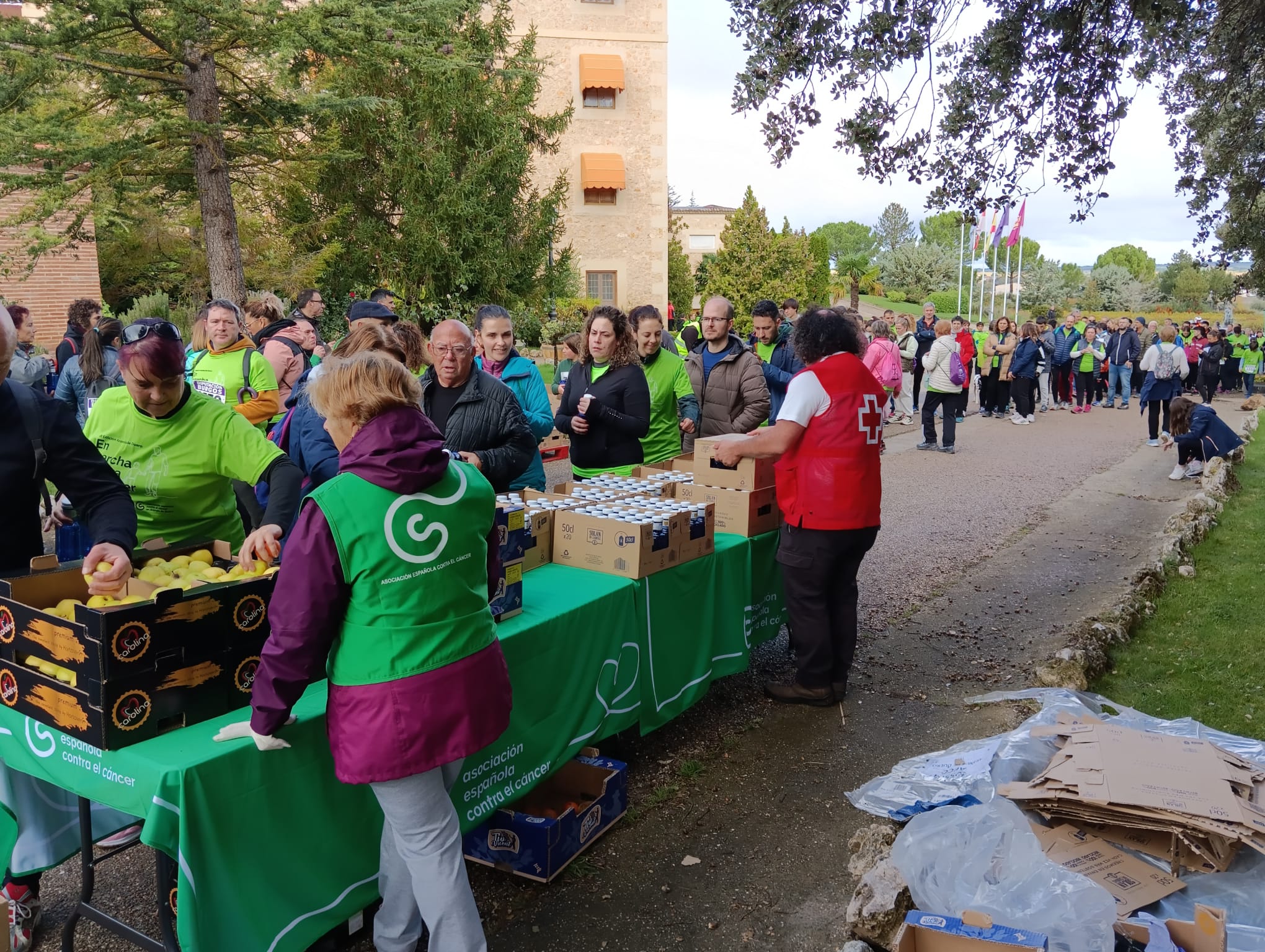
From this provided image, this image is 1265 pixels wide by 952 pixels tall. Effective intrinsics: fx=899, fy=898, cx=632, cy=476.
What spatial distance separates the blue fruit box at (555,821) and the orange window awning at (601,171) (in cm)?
3144

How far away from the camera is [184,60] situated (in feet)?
41.8

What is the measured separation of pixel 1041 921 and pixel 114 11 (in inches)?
526

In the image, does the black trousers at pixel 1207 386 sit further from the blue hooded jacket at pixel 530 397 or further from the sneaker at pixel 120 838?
the sneaker at pixel 120 838

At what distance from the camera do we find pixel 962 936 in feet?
7.92

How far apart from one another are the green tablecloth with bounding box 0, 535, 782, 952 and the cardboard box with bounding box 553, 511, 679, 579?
2.2 inches

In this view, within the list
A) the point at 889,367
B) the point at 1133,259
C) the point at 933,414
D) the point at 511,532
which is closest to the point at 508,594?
the point at 511,532

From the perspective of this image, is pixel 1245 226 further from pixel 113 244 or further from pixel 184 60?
pixel 113 244

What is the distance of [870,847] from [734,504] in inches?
82.4

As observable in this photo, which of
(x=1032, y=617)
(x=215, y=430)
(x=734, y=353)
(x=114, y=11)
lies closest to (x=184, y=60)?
(x=114, y=11)

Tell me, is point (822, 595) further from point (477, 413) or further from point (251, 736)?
point (251, 736)

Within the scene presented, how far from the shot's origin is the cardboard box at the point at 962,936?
235cm

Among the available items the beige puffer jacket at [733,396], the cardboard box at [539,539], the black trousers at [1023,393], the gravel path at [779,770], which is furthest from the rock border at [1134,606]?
the black trousers at [1023,393]

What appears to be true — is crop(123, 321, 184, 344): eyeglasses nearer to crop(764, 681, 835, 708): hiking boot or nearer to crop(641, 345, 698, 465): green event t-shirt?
crop(641, 345, 698, 465): green event t-shirt

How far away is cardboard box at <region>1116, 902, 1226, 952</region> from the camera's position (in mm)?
2434
